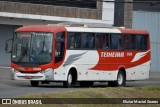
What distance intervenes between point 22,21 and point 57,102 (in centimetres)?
3251

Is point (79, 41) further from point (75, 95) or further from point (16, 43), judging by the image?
point (75, 95)

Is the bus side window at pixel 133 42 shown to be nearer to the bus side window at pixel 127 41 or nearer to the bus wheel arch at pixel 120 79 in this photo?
the bus side window at pixel 127 41

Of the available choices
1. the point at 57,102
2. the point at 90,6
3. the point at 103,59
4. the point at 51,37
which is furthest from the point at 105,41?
the point at 90,6

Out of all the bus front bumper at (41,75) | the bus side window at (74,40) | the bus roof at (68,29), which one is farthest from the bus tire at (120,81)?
the bus front bumper at (41,75)

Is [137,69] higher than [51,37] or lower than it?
lower

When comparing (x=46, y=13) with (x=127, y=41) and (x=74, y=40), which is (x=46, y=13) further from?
(x=74, y=40)

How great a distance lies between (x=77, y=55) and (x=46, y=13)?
743 inches

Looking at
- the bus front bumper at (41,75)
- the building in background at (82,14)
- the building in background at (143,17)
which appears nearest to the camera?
the bus front bumper at (41,75)

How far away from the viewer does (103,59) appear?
32625 mm

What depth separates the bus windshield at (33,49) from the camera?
29.8 meters

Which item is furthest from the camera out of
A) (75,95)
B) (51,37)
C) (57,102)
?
(51,37)

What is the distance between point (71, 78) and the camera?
31.0 meters

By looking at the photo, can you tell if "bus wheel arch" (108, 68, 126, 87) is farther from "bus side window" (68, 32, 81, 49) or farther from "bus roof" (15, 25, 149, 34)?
"bus side window" (68, 32, 81, 49)

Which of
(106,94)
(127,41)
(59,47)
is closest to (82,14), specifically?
(127,41)
